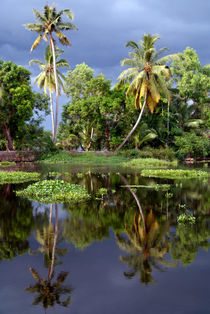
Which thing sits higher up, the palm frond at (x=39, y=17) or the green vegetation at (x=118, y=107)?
the palm frond at (x=39, y=17)

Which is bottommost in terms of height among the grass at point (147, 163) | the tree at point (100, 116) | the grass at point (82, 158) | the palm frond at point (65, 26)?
the grass at point (147, 163)

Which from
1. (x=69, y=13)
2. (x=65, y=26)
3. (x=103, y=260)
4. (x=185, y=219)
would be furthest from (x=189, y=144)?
(x=103, y=260)

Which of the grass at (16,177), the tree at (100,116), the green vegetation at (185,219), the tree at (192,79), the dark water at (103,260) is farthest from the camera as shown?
the tree at (192,79)

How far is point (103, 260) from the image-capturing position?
15.9 feet

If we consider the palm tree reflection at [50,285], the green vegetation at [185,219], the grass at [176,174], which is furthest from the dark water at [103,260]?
the grass at [176,174]

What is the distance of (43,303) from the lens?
139 inches

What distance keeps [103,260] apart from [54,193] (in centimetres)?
578

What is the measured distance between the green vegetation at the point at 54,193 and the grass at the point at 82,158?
19.2 m

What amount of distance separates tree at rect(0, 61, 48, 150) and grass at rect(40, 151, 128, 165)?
4548 mm

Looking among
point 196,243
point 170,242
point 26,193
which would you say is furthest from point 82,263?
point 26,193

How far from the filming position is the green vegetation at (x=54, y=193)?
9641mm

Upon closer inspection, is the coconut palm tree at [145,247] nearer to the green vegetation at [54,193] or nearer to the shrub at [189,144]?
the green vegetation at [54,193]

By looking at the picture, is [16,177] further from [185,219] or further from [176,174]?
[185,219]

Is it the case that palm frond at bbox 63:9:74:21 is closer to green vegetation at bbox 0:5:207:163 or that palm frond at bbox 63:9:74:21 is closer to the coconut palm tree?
green vegetation at bbox 0:5:207:163
